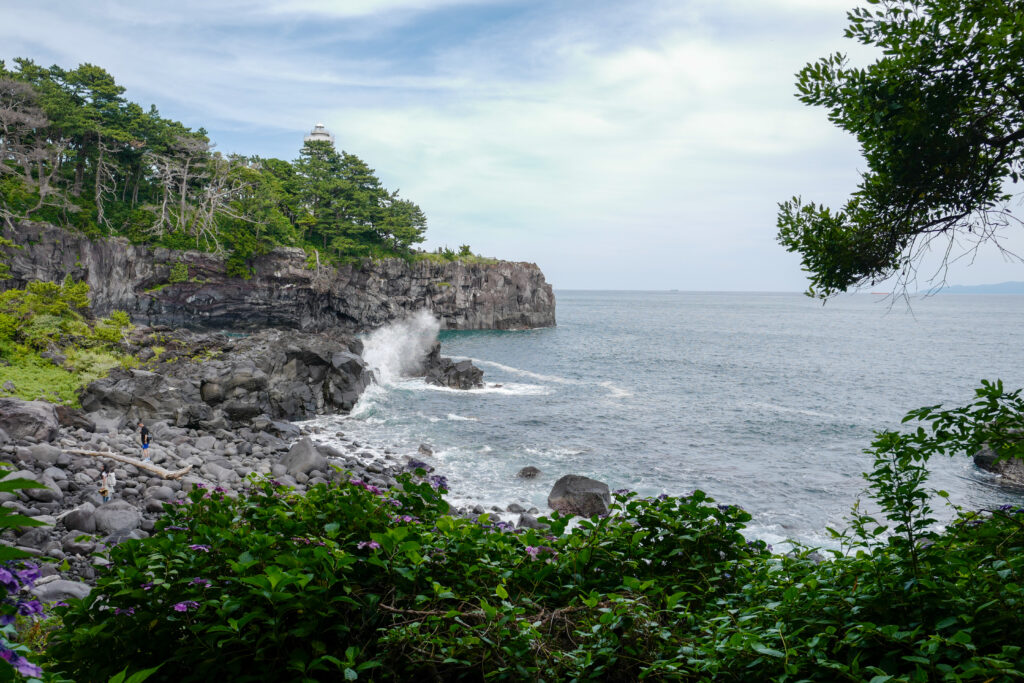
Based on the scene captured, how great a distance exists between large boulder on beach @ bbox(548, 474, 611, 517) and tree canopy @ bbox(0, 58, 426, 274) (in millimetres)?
51019

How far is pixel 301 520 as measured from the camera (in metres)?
4.00

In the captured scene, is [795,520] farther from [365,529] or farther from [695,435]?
[365,529]

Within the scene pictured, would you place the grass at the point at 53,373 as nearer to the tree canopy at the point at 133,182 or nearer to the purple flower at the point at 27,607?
the purple flower at the point at 27,607

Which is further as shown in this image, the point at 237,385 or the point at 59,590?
the point at 237,385

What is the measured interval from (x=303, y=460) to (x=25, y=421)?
23.3 feet

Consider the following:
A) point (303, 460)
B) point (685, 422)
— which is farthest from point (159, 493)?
point (685, 422)

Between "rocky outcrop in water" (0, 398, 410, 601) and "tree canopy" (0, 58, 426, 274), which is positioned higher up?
"tree canopy" (0, 58, 426, 274)

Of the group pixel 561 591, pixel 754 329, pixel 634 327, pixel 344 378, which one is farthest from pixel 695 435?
pixel 754 329

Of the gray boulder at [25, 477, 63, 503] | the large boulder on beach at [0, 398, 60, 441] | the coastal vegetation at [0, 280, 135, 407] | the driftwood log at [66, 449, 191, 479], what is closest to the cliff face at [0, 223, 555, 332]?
the coastal vegetation at [0, 280, 135, 407]

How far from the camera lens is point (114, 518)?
11188 mm

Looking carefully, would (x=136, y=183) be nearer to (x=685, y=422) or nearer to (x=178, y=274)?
(x=178, y=274)

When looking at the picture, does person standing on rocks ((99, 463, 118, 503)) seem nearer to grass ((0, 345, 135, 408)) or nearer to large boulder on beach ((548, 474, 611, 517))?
grass ((0, 345, 135, 408))

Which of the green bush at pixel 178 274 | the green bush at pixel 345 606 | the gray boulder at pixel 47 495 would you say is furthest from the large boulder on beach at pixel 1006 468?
the green bush at pixel 178 274

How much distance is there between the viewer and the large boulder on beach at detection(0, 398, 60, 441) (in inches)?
564
